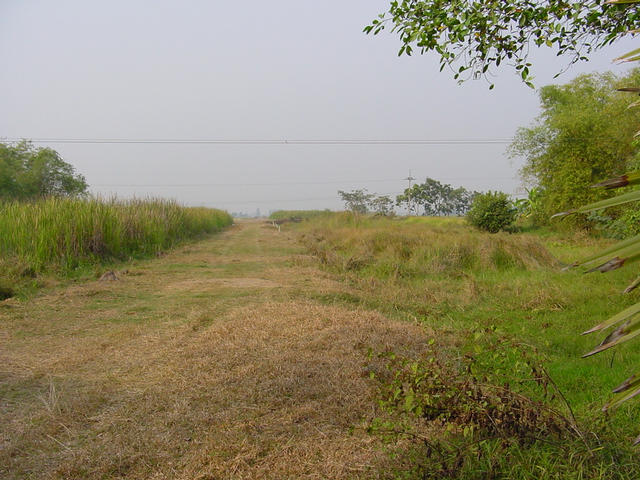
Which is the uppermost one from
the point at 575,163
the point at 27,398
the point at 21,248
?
the point at 575,163

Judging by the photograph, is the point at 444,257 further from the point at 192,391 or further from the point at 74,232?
the point at 74,232

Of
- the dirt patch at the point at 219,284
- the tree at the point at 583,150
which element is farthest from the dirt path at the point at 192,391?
the tree at the point at 583,150

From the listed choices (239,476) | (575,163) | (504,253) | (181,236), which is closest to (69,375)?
(239,476)

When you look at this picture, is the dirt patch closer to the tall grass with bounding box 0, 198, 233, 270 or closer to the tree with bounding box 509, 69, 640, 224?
the tall grass with bounding box 0, 198, 233, 270

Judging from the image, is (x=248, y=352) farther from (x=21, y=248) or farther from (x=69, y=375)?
(x=21, y=248)

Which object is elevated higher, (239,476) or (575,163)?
(575,163)

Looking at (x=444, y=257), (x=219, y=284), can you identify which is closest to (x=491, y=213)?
(x=444, y=257)

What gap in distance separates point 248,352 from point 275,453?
148 centimetres

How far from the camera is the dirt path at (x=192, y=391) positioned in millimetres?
2262

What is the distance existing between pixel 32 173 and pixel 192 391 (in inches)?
1397

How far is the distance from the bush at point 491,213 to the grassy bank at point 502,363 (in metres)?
10.4

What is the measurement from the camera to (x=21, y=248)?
942cm

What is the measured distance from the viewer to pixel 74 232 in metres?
10.4

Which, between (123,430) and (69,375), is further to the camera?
(69,375)
